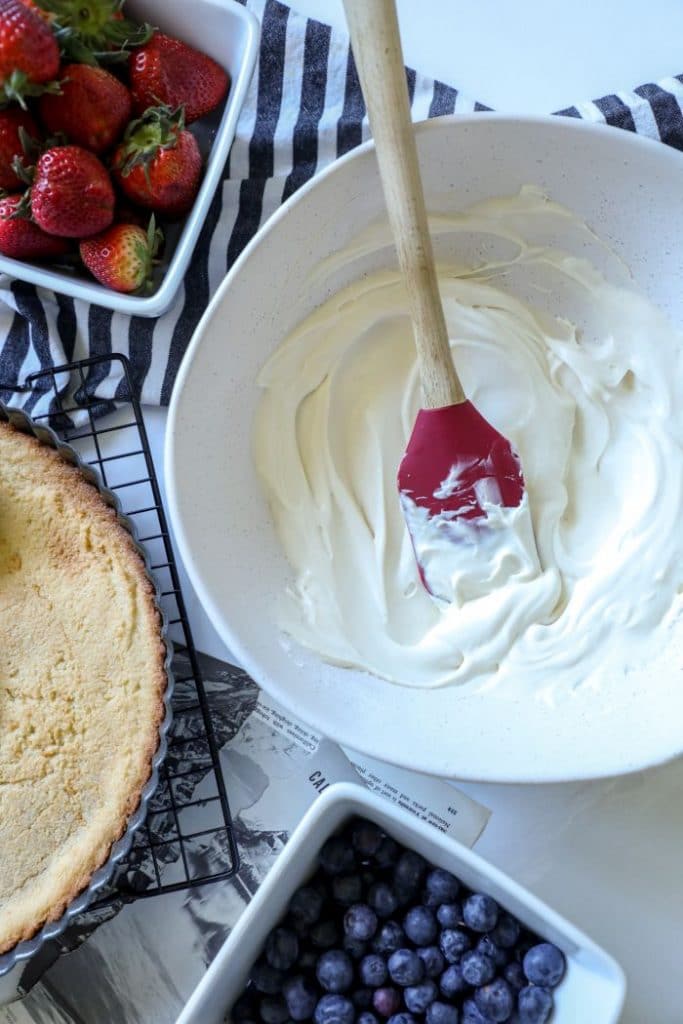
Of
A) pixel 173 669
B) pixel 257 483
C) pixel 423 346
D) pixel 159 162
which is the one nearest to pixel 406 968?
pixel 173 669

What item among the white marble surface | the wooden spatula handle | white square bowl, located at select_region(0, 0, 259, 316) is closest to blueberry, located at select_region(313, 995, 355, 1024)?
the white marble surface

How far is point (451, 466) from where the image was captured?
1.11 meters

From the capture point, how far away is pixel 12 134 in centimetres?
109

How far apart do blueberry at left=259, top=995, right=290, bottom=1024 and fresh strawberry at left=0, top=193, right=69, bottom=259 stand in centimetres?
89

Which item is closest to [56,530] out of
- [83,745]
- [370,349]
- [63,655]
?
[63,655]

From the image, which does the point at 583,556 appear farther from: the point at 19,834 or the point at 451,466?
the point at 19,834

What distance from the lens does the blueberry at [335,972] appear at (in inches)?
40.9

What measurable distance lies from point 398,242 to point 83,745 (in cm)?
65

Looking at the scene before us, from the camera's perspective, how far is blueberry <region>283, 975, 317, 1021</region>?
1.04m

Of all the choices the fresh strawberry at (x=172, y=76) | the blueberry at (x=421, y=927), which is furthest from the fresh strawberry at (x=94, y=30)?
the blueberry at (x=421, y=927)

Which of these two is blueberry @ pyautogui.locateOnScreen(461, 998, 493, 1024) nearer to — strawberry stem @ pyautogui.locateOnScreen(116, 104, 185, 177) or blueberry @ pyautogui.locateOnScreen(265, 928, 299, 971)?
blueberry @ pyautogui.locateOnScreen(265, 928, 299, 971)

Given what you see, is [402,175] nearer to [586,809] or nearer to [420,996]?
[586,809]

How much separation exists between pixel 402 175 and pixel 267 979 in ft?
2.85

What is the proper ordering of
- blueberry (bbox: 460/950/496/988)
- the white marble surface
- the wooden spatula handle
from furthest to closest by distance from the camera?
the white marble surface < blueberry (bbox: 460/950/496/988) < the wooden spatula handle
